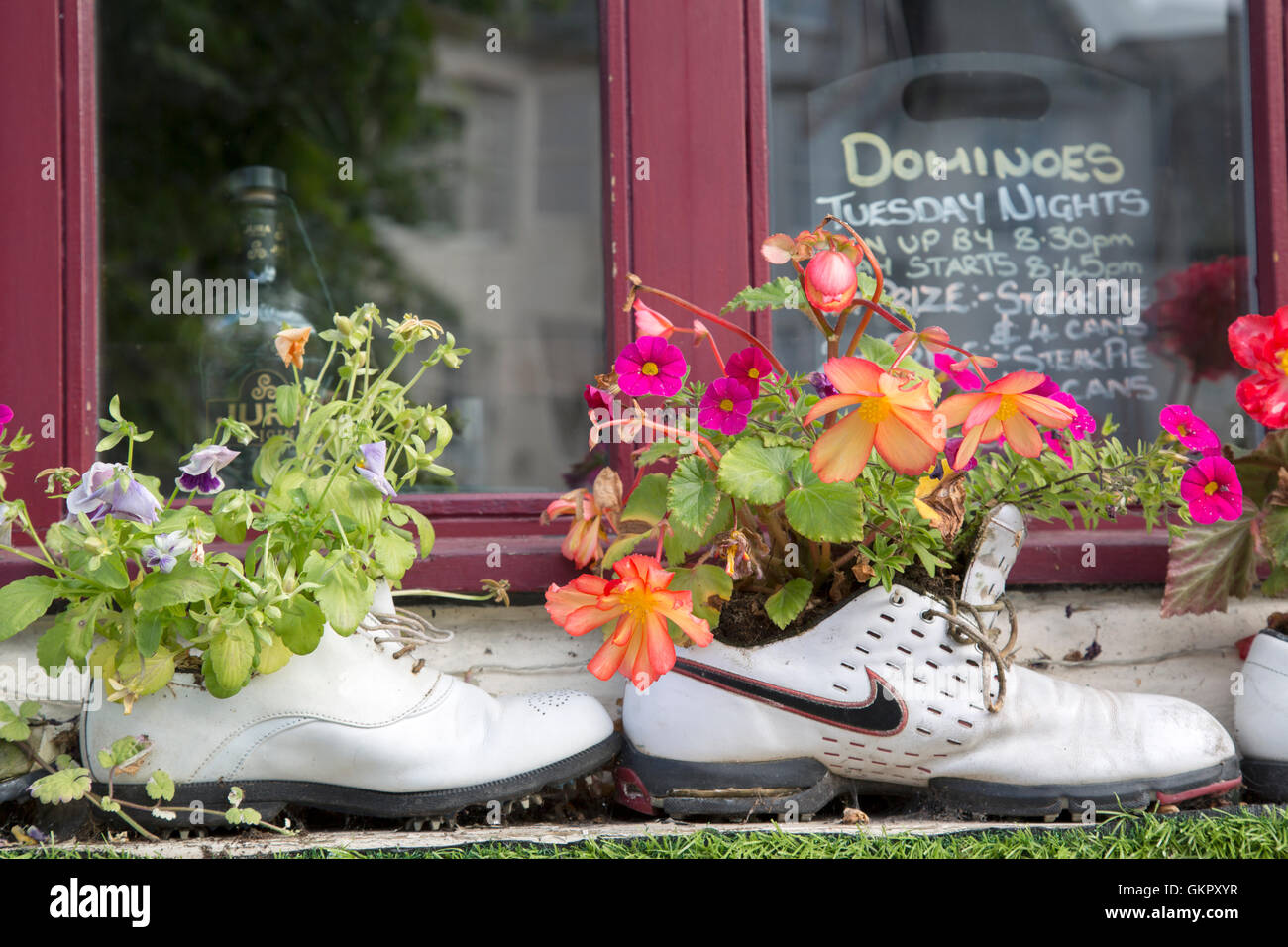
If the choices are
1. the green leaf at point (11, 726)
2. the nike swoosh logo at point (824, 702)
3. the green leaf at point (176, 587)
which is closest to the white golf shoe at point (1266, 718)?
the nike swoosh logo at point (824, 702)

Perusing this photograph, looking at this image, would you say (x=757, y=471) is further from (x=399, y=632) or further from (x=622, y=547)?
(x=399, y=632)

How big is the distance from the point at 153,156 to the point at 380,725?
1307 millimetres

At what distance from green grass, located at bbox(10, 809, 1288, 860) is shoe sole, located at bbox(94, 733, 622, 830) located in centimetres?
10

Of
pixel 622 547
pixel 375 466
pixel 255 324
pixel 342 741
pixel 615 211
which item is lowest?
pixel 342 741

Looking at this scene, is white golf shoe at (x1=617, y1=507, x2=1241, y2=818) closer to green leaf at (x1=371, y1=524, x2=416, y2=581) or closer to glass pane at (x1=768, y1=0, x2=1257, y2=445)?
green leaf at (x1=371, y1=524, x2=416, y2=581)

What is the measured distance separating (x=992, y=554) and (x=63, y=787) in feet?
3.76

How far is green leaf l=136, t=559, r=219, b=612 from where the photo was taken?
3.47 ft

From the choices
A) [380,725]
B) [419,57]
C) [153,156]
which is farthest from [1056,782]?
[153,156]

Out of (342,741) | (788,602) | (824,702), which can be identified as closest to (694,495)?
(788,602)

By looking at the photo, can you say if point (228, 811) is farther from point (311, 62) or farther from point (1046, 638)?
point (311, 62)

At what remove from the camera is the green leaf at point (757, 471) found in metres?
1.07

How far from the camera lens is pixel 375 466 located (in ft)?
3.71

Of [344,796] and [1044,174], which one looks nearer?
[344,796]

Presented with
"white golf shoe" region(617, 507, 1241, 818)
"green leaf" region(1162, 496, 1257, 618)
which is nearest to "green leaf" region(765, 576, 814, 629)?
"white golf shoe" region(617, 507, 1241, 818)
